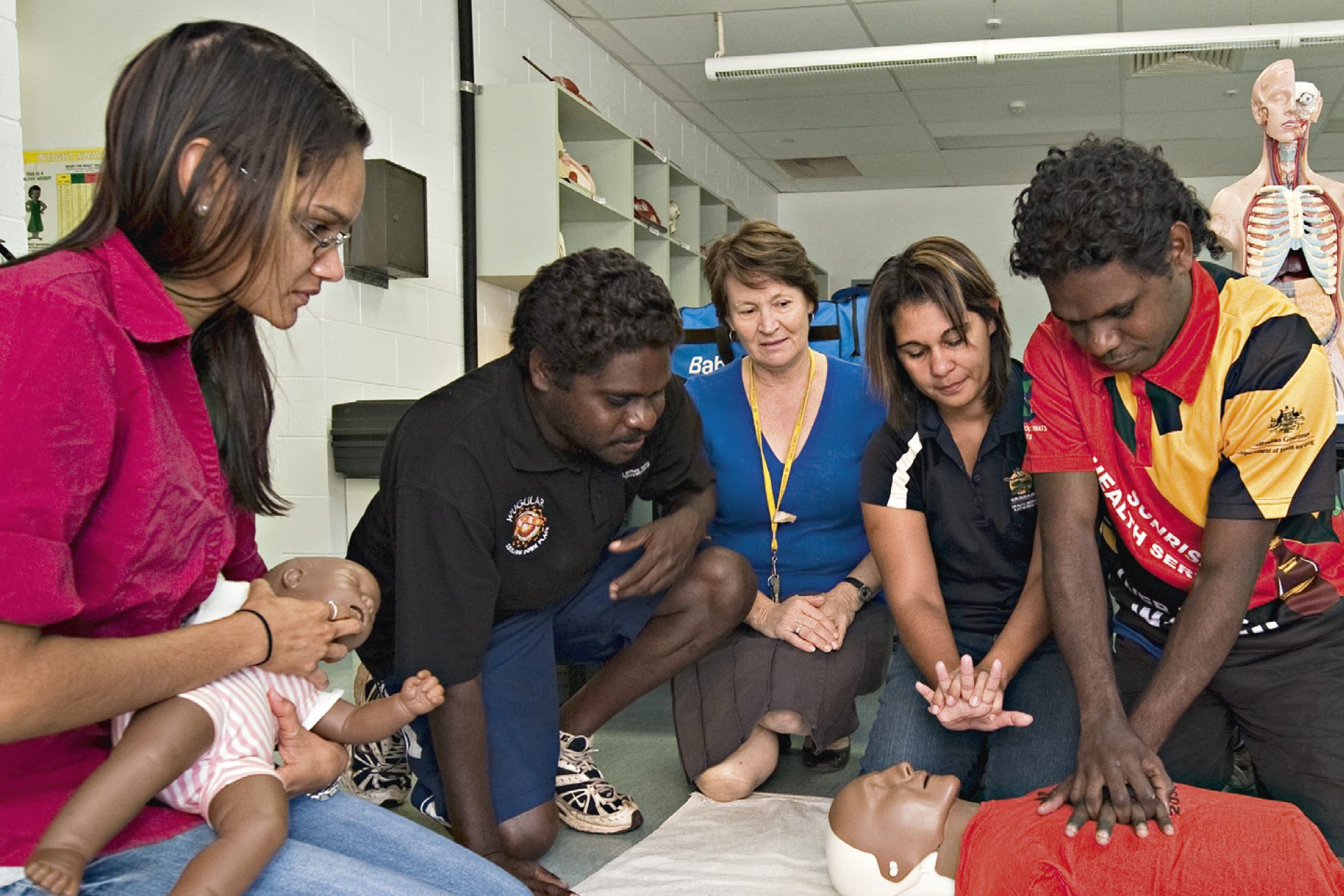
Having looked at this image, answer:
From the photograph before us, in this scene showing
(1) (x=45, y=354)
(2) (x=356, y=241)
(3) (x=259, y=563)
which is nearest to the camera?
(1) (x=45, y=354)

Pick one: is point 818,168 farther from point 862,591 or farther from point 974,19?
point 862,591

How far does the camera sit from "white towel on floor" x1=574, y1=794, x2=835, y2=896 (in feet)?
6.43

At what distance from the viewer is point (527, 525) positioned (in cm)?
205

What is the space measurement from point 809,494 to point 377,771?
112cm

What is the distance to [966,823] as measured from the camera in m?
1.84

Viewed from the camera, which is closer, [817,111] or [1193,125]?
[817,111]

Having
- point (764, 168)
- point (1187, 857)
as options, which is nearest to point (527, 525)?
point (1187, 857)

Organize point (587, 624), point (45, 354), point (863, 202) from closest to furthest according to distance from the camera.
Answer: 1. point (45, 354)
2. point (587, 624)
3. point (863, 202)

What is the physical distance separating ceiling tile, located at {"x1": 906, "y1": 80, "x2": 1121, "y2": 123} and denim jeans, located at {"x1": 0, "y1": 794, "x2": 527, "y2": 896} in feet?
20.7

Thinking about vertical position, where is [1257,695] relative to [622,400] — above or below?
below

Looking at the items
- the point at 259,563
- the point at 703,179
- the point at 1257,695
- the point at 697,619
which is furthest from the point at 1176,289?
the point at 703,179

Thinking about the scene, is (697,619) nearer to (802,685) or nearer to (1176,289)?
(802,685)

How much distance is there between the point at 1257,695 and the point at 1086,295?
2.58ft

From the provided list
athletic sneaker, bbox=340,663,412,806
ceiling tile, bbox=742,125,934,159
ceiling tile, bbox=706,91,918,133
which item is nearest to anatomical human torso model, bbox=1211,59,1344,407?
athletic sneaker, bbox=340,663,412,806
